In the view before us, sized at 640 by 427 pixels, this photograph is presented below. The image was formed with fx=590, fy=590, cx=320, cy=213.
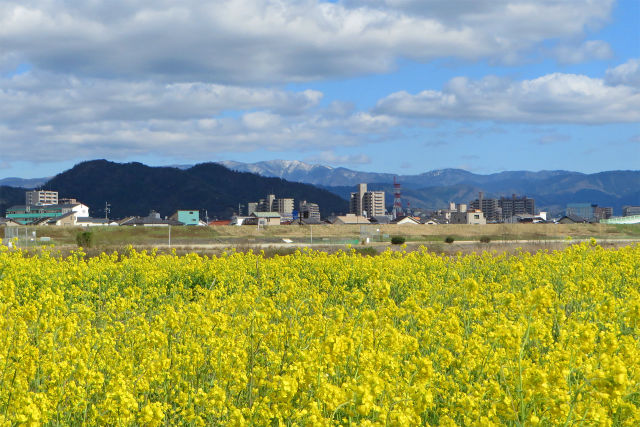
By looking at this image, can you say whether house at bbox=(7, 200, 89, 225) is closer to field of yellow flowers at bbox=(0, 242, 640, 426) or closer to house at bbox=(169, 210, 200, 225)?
house at bbox=(169, 210, 200, 225)

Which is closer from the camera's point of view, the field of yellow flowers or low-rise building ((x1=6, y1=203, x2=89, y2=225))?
the field of yellow flowers

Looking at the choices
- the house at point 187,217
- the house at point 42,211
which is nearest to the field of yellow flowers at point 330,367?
the house at point 187,217

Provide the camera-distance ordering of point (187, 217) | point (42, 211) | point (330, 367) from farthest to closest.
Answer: point (42, 211)
point (187, 217)
point (330, 367)

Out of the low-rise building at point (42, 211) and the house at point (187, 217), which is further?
the house at point (187, 217)

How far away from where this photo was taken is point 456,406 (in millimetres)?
4785

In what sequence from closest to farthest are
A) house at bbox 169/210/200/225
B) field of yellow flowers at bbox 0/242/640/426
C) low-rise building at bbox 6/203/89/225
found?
field of yellow flowers at bbox 0/242/640/426 → low-rise building at bbox 6/203/89/225 → house at bbox 169/210/200/225

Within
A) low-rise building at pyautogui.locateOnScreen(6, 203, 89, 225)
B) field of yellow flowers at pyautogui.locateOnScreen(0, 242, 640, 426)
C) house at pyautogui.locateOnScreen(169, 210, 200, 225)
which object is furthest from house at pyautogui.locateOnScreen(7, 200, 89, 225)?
field of yellow flowers at pyautogui.locateOnScreen(0, 242, 640, 426)

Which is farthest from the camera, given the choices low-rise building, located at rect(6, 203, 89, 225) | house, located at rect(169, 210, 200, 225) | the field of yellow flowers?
house, located at rect(169, 210, 200, 225)

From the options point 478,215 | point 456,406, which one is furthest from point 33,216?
point 456,406

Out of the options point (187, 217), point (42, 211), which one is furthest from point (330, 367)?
point (42, 211)

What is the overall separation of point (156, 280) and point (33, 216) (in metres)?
176

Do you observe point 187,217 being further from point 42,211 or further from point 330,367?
point 330,367

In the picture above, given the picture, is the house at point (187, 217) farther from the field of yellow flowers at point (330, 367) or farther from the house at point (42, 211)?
the field of yellow flowers at point (330, 367)

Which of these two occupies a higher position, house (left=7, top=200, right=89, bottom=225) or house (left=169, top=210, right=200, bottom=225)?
house (left=7, top=200, right=89, bottom=225)
